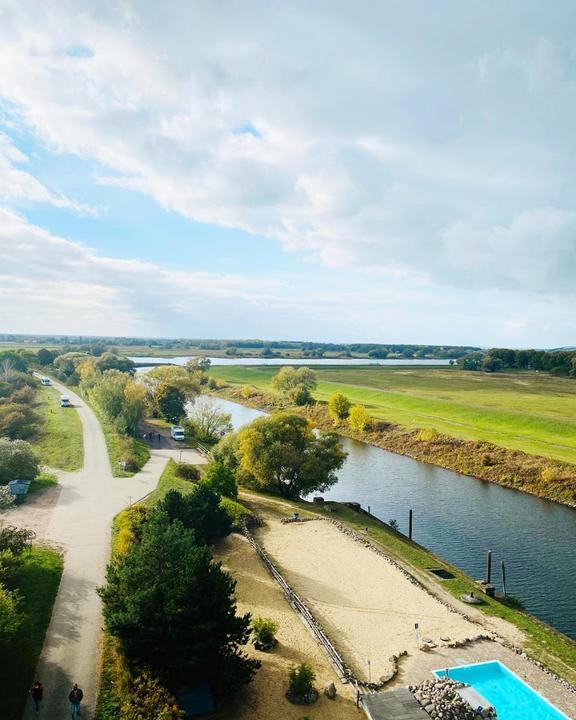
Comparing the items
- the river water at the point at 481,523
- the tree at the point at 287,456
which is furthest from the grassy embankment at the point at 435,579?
the tree at the point at 287,456

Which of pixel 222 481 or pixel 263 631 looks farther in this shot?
pixel 222 481

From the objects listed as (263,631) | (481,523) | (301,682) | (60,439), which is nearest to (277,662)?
(263,631)

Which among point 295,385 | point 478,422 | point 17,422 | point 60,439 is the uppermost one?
point 295,385

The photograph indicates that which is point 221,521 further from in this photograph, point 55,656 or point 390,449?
point 390,449

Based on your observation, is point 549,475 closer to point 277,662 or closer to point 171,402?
point 277,662

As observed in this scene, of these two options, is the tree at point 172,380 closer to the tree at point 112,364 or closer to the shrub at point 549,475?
the tree at point 112,364
